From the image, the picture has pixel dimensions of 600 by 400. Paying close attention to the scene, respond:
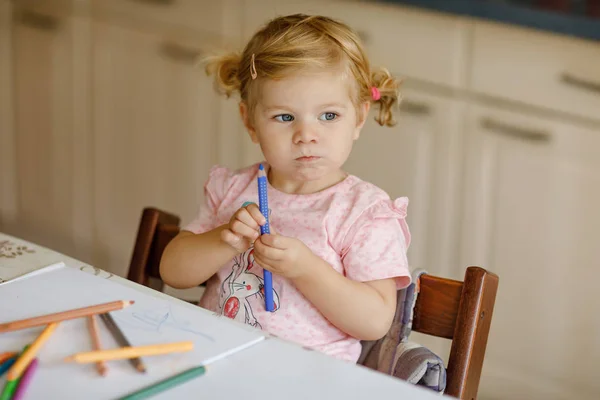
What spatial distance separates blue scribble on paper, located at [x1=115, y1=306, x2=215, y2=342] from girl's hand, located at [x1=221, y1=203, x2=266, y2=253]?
17cm

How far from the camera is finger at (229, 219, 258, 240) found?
109 centimetres

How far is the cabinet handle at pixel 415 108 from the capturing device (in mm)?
2107

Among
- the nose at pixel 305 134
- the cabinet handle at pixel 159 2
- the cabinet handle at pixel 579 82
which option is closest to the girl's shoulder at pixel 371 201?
the nose at pixel 305 134

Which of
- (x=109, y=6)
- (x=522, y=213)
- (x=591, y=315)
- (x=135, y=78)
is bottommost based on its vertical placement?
(x=591, y=315)

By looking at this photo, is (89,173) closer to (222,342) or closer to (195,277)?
(195,277)

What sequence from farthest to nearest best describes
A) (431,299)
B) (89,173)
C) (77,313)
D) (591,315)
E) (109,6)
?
1. (89,173)
2. (109,6)
3. (591,315)
4. (431,299)
5. (77,313)

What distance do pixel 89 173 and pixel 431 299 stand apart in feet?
6.24

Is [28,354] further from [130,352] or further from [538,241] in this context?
[538,241]

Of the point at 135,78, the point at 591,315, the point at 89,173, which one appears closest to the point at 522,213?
the point at 591,315

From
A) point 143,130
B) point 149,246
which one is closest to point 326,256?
point 149,246

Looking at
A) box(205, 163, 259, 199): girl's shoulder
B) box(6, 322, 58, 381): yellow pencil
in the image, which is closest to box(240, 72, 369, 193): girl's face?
box(205, 163, 259, 199): girl's shoulder

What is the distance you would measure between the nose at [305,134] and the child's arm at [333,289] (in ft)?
0.50

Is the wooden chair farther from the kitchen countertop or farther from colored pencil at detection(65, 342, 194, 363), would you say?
the kitchen countertop

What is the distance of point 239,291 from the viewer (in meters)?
1.22
